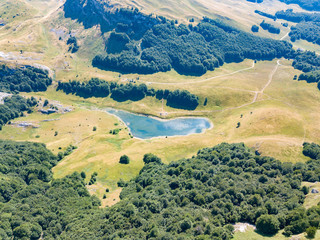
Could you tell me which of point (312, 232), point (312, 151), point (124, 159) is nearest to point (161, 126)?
point (124, 159)

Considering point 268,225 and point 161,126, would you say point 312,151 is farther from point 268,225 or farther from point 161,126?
point 161,126

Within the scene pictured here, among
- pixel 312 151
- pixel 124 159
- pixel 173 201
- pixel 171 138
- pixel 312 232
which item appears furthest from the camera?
→ pixel 171 138

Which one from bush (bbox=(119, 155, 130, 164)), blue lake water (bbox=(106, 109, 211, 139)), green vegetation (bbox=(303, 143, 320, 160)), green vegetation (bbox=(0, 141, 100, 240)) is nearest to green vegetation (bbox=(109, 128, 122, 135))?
blue lake water (bbox=(106, 109, 211, 139))

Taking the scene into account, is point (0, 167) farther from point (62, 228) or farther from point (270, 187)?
point (270, 187)

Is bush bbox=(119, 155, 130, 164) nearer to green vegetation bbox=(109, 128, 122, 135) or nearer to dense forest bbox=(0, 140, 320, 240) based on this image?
dense forest bbox=(0, 140, 320, 240)

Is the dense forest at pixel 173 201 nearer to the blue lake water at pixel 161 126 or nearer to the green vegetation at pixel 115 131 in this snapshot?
the green vegetation at pixel 115 131
